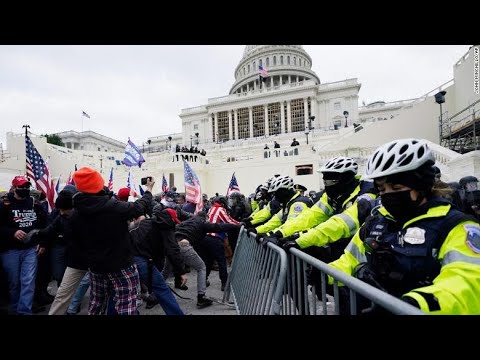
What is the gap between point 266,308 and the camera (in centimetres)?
301

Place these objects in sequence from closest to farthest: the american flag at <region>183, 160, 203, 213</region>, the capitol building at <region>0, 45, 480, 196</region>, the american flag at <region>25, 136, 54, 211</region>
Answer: the american flag at <region>25, 136, 54, 211</region> → the american flag at <region>183, 160, 203, 213</region> → the capitol building at <region>0, 45, 480, 196</region>

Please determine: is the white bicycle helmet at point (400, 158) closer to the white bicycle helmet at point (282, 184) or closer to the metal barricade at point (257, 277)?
the metal barricade at point (257, 277)

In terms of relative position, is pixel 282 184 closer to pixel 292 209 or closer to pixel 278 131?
pixel 292 209

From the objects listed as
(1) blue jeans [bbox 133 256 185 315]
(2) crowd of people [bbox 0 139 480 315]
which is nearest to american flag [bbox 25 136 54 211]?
(2) crowd of people [bbox 0 139 480 315]

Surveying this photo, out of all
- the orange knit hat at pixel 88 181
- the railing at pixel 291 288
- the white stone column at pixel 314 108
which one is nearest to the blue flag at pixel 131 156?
the railing at pixel 291 288

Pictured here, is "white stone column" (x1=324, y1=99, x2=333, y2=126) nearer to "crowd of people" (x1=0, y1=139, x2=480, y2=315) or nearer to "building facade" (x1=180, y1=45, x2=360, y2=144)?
"building facade" (x1=180, y1=45, x2=360, y2=144)

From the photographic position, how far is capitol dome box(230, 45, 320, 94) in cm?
7606

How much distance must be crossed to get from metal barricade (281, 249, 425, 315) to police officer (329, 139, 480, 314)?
→ 135 millimetres

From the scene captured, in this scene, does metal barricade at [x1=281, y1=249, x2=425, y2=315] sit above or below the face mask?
below

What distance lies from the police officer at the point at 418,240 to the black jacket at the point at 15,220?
460cm

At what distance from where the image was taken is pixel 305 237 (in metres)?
3.11
